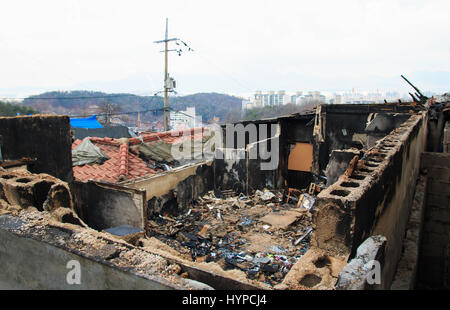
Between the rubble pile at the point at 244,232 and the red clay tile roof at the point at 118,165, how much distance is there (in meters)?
1.79

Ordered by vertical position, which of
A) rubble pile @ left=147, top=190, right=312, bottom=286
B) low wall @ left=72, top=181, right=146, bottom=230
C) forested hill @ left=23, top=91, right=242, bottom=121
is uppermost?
forested hill @ left=23, top=91, right=242, bottom=121

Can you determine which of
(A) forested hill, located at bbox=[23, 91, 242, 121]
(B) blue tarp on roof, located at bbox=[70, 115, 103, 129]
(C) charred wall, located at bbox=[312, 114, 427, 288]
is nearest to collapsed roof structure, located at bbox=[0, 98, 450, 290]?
(C) charred wall, located at bbox=[312, 114, 427, 288]

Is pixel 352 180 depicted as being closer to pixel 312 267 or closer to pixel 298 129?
pixel 312 267

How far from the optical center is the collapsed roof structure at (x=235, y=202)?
10.5 ft

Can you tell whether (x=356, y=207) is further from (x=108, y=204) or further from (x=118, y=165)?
(x=118, y=165)

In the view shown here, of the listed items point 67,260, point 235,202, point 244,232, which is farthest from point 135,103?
point 67,260

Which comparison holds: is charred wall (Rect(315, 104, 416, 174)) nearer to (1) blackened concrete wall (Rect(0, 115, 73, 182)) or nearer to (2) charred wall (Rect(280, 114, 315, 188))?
(2) charred wall (Rect(280, 114, 315, 188))

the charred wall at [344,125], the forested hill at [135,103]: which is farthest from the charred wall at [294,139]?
the forested hill at [135,103]

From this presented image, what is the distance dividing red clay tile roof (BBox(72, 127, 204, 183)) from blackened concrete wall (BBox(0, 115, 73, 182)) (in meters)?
1.79

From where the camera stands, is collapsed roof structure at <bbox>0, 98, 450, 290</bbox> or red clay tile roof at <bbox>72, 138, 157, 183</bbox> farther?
red clay tile roof at <bbox>72, 138, 157, 183</bbox>

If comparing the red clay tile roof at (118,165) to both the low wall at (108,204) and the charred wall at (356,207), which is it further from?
the charred wall at (356,207)

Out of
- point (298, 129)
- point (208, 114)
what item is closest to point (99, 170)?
point (298, 129)

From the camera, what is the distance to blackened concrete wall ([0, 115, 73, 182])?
6.30 metres
